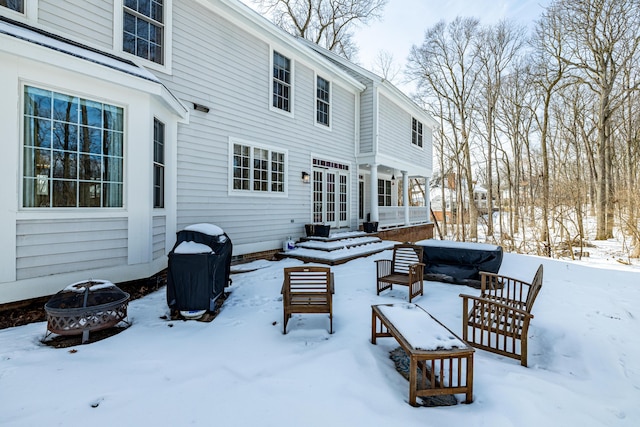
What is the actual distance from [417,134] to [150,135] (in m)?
13.4

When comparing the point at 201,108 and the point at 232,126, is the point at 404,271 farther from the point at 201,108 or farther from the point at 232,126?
the point at 201,108

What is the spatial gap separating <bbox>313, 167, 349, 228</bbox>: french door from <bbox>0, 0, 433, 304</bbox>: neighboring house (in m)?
0.06

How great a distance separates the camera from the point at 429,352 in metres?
2.55

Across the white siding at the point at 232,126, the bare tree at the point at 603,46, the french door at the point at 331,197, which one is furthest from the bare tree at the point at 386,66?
the white siding at the point at 232,126

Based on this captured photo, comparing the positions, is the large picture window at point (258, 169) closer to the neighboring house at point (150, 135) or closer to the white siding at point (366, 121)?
the neighboring house at point (150, 135)

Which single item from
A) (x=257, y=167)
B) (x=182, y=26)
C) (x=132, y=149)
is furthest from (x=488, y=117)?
(x=132, y=149)

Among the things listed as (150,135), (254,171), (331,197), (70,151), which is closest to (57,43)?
(70,151)

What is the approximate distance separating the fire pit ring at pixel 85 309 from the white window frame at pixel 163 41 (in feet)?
14.0

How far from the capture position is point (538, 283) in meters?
3.50

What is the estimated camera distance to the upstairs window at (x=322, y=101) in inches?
400

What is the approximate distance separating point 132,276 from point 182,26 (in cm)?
513

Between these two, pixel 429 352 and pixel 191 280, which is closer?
pixel 429 352

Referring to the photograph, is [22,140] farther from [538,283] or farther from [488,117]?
[488,117]

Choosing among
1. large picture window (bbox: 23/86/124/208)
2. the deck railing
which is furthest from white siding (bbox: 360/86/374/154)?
large picture window (bbox: 23/86/124/208)
